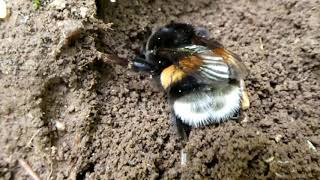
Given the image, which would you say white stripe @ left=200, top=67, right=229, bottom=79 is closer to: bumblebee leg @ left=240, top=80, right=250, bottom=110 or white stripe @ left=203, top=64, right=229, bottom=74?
white stripe @ left=203, top=64, right=229, bottom=74

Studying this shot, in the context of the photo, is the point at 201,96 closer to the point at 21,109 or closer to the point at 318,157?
the point at 318,157

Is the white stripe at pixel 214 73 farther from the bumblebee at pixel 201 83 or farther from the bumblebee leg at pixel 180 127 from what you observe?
the bumblebee leg at pixel 180 127

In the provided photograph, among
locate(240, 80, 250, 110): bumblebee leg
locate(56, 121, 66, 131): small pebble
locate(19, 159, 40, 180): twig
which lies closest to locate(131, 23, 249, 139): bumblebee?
locate(240, 80, 250, 110): bumblebee leg

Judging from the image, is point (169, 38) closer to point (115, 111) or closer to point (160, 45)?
point (160, 45)

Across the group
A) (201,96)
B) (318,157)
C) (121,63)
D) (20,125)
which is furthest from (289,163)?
(20,125)

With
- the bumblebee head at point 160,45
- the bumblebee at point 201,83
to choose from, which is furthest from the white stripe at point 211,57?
the bumblebee head at point 160,45

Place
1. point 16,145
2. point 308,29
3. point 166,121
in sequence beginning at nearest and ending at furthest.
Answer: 1. point 16,145
2. point 166,121
3. point 308,29
